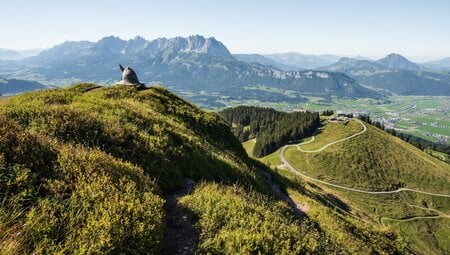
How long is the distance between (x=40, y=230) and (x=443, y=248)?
96.9 meters

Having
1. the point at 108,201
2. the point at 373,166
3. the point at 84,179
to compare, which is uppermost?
the point at 84,179

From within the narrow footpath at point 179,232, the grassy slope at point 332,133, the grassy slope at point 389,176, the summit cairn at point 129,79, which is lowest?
the grassy slope at point 389,176

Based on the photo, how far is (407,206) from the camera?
322ft

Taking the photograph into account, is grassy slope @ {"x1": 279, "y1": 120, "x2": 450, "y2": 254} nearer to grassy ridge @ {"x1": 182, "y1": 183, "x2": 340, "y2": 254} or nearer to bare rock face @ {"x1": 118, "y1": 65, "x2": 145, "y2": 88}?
bare rock face @ {"x1": 118, "y1": 65, "x2": 145, "y2": 88}

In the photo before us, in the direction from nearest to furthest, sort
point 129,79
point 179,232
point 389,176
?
point 179,232 → point 129,79 → point 389,176

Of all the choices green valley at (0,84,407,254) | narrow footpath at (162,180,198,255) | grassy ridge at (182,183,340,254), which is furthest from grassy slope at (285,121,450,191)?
narrow footpath at (162,180,198,255)

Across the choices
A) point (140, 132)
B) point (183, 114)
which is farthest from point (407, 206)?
point (140, 132)

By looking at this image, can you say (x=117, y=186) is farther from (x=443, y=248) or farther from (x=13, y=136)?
(x=443, y=248)

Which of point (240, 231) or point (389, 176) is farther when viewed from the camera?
point (389, 176)

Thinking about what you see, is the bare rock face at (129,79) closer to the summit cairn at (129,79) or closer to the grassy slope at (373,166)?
the summit cairn at (129,79)

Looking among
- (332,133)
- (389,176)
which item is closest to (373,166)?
(389,176)

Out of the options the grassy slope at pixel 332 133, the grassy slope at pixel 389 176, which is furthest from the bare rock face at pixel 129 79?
the grassy slope at pixel 332 133

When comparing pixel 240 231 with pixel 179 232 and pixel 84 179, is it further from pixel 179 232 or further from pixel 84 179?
pixel 84 179

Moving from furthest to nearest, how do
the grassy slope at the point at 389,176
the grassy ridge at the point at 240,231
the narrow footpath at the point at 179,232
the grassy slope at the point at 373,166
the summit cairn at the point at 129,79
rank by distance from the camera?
1. the grassy slope at the point at 373,166
2. the grassy slope at the point at 389,176
3. the summit cairn at the point at 129,79
4. the narrow footpath at the point at 179,232
5. the grassy ridge at the point at 240,231
